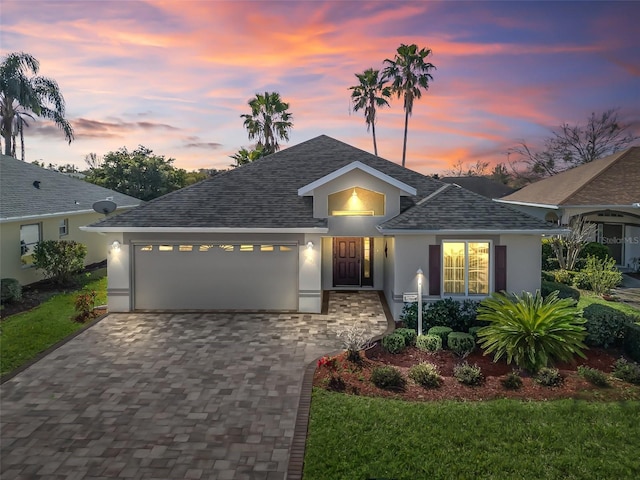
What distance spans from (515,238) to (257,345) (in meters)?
8.54

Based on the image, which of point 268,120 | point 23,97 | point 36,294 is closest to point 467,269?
point 36,294

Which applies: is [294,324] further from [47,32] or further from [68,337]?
[47,32]

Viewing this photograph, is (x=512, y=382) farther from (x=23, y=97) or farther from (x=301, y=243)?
(x=23, y=97)

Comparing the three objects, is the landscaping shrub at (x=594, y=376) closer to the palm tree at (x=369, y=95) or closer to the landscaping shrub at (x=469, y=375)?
the landscaping shrub at (x=469, y=375)

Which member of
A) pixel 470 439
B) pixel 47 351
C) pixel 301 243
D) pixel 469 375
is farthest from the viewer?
pixel 301 243

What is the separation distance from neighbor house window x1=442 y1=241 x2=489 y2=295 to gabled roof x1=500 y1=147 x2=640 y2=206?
1114 cm

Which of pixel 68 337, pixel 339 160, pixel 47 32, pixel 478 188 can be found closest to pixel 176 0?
pixel 47 32

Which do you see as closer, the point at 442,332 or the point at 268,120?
the point at 442,332

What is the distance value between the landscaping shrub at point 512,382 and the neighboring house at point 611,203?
15.6 meters

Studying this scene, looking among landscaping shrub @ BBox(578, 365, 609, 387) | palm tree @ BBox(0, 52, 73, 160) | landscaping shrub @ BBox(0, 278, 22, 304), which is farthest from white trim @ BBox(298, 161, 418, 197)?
palm tree @ BBox(0, 52, 73, 160)

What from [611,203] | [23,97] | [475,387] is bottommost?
[475,387]

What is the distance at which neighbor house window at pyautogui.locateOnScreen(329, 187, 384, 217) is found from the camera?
583 inches

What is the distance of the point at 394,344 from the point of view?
10.3 meters

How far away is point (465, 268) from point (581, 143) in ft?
126
